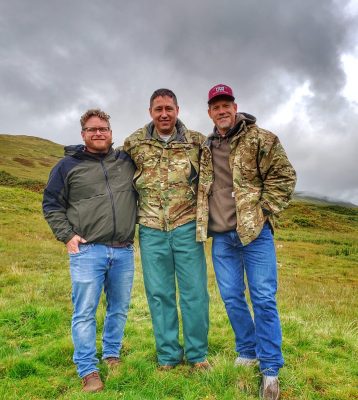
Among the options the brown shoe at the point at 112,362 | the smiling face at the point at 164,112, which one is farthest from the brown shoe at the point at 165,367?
the smiling face at the point at 164,112

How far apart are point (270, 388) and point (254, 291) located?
112 cm

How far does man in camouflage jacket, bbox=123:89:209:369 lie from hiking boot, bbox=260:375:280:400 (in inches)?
35.3

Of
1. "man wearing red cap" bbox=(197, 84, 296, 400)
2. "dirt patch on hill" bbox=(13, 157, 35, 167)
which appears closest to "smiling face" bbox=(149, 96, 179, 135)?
"man wearing red cap" bbox=(197, 84, 296, 400)

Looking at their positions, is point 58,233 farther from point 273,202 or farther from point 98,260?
point 273,202

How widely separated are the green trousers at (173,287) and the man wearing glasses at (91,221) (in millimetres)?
325

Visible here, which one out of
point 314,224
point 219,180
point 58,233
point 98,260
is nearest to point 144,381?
point 98,260

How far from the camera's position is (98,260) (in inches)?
205

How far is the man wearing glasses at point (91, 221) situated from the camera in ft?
16.9

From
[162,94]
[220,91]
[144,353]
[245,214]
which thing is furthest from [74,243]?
[220,91]

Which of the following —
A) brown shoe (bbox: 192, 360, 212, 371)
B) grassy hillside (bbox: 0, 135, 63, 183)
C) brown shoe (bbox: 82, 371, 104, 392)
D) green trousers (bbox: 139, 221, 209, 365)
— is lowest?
brown shoe (bbox: 82, 371, 104, 392)

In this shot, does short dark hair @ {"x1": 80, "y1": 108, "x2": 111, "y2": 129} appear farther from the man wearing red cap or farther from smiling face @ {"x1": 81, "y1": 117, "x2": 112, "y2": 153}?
the man wearing red cap

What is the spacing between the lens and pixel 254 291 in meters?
4.99

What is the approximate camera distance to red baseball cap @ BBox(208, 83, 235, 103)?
5219 mm

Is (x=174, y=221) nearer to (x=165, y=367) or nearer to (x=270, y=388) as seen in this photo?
(x=165, y=367)
